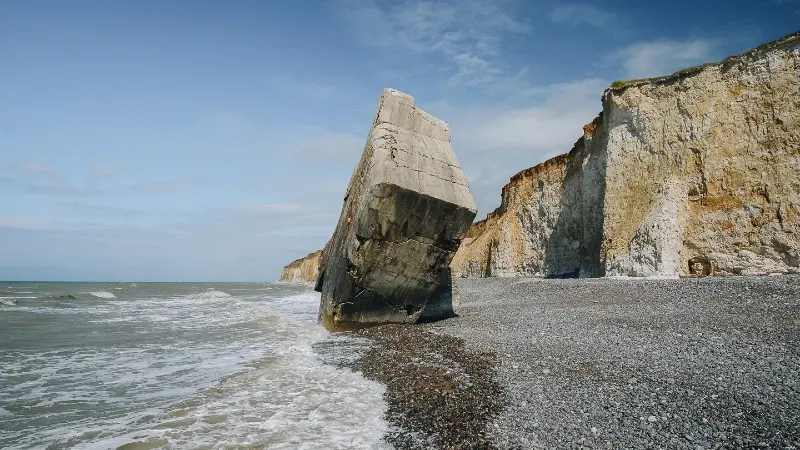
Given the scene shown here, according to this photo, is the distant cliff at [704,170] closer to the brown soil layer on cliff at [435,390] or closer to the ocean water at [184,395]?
the brown soil layer on cliff at [435,390]

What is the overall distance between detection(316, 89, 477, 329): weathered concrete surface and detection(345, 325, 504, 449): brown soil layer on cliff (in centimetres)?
204

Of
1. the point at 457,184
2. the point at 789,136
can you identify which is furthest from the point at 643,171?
the point at 457,184

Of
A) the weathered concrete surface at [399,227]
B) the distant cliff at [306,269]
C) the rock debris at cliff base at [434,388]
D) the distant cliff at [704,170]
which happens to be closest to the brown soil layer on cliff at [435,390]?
the rock debris at cliff base at [434,388]

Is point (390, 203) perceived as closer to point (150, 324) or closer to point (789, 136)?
point (150, 324)

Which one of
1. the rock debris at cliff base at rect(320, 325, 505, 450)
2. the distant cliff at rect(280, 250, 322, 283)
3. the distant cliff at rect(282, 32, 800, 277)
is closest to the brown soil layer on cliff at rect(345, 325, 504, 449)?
the rock debris at cliff base at rect(320, 325, 505, 450)

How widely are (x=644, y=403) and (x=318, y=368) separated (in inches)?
217

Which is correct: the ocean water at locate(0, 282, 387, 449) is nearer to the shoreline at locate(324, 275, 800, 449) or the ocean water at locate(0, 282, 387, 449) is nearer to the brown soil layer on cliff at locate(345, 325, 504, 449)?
the brown soil layer on cliff at locate(345, 325, 504, 449)

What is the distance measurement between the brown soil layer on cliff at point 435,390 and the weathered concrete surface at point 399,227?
2038 millimetres

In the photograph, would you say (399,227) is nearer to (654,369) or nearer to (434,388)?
(434,388)

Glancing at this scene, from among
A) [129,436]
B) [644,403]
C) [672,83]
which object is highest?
[672,83]

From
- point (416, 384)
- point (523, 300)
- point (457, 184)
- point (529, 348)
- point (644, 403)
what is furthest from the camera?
point (523, 300)

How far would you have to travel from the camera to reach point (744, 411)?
15.5ft

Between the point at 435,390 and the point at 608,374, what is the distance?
244 centimetres

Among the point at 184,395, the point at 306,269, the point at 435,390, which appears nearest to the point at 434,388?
the point at 435,390
